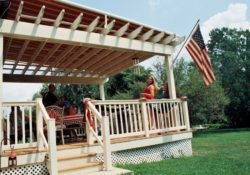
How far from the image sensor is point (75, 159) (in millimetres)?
5758

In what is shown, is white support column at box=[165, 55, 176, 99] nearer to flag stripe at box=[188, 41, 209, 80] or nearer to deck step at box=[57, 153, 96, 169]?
flag stripe at box=[188, 41, 209, 80]

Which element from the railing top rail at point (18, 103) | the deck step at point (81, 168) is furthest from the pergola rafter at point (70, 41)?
the deck step at point (81, 168)

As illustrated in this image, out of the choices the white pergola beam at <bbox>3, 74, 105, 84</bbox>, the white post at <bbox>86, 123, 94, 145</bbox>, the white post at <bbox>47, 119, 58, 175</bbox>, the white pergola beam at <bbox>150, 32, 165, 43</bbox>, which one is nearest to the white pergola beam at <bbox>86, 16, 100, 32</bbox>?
the white pergola beam at <bbox>150, 32, 165, 43</bbox>

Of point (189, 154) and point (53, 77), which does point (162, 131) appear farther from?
point (53, 77)

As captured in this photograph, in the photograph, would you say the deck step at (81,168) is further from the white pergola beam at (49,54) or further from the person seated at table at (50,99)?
the white pergola beam at (49,54)

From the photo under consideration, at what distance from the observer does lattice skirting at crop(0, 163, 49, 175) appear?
520 cm

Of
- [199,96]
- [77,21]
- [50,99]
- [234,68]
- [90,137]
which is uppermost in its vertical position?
[234,68]

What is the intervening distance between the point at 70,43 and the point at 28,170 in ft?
10.5

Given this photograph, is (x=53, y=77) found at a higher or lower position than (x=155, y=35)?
lower

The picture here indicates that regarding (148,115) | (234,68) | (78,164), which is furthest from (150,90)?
(234,68)

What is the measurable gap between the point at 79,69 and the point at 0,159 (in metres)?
6.14

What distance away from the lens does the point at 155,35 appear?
8.77 m

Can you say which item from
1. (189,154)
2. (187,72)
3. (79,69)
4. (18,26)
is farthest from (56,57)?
(187,72)

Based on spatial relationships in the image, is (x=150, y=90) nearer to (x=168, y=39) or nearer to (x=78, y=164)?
(x=168, y=39)
